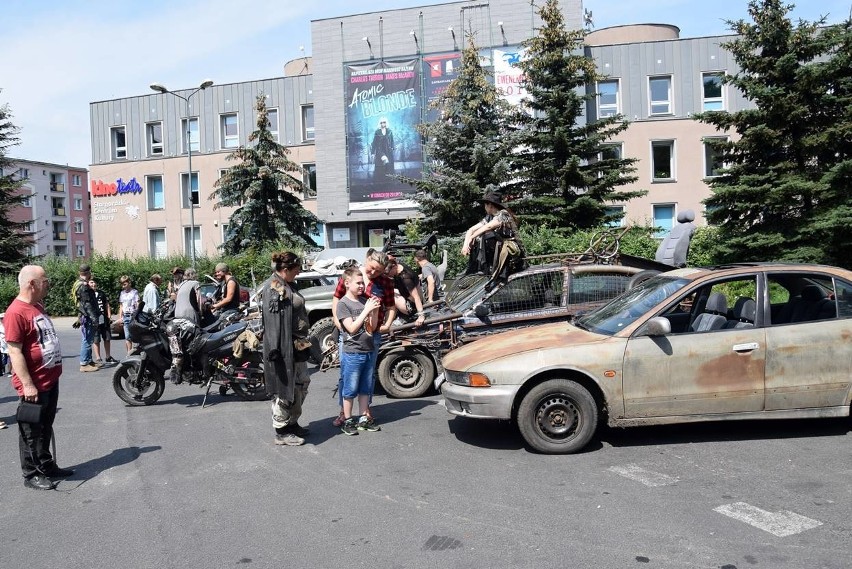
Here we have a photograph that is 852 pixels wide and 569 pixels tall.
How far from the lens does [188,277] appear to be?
1109 centimetres

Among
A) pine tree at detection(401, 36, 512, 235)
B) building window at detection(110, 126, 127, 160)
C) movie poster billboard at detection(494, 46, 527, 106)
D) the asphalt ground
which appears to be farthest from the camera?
building window at detection(110, 126, 127, 160)

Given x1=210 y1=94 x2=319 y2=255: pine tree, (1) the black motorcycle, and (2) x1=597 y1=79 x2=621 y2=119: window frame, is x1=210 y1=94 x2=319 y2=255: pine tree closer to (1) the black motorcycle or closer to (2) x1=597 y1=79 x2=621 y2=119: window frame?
(2) x1=597 y1=79 x2=621 y2=119: window frame

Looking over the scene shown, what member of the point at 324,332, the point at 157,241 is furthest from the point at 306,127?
the point at 324,332

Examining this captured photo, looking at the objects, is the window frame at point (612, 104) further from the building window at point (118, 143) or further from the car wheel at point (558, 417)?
the car wheel at point (558, 417)

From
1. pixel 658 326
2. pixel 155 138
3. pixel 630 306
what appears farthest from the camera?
pixel 155 138

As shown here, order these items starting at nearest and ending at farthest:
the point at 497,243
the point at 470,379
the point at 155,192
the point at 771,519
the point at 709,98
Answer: the point at 771,519 < the point at 470,379 < the point at 497,243 < the point at 709,98 < the point at 155,192

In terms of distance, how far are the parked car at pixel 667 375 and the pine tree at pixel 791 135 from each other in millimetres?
9999

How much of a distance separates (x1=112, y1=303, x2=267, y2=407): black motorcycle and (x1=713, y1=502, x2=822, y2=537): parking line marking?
19.2ft

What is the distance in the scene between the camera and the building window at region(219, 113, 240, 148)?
37.6 metres

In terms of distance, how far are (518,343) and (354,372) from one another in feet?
5.70

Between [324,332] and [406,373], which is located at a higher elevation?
[324,332]

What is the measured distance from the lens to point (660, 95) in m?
32.3

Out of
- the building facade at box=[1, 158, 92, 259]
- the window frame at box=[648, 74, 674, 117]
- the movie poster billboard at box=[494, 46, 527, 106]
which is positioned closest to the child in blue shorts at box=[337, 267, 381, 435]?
the movie poster billboard at box=[494, 46, 527, 106]

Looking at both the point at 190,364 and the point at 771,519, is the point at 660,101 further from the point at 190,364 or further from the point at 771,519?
the point at 771,519
